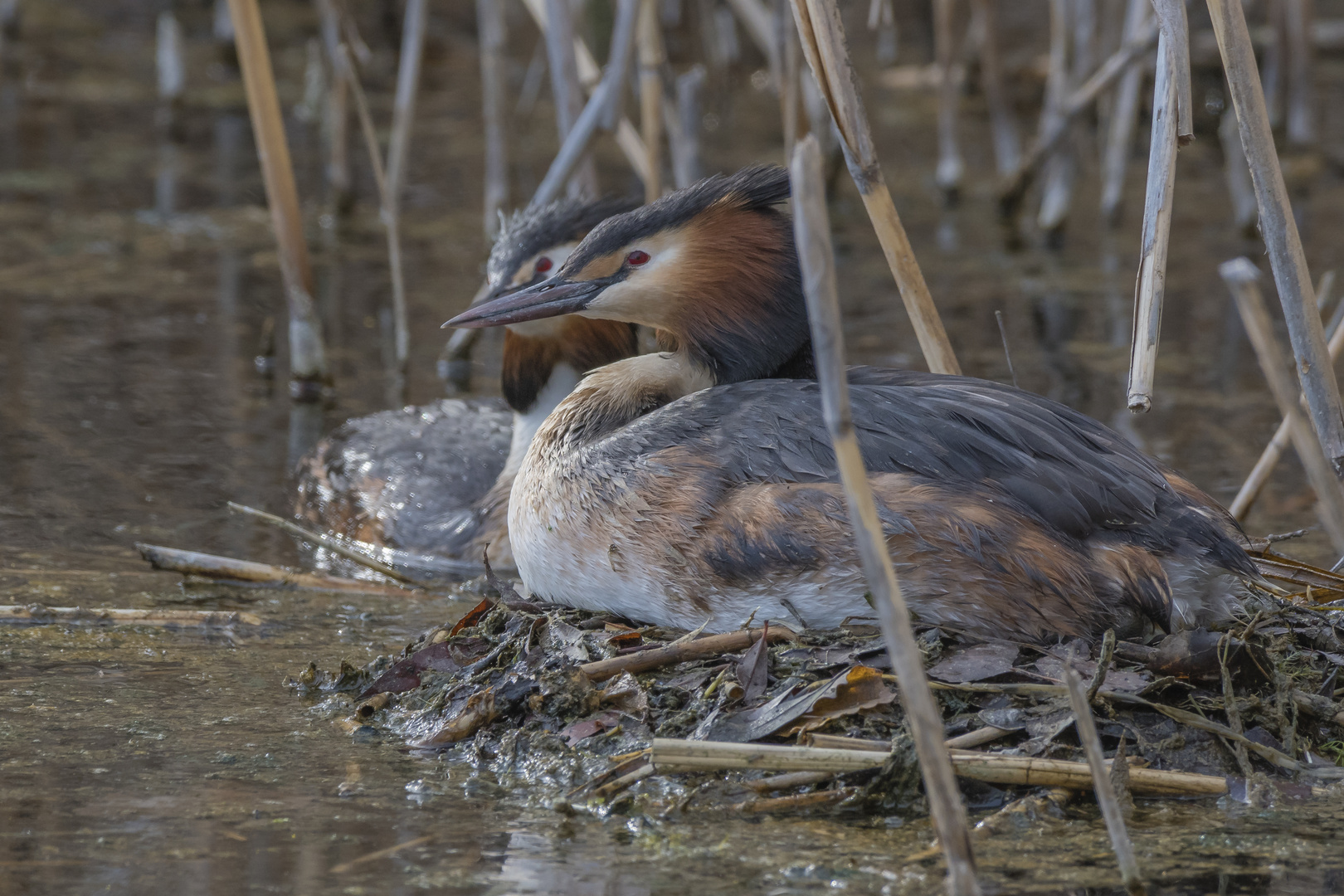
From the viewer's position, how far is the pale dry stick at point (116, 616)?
4578 millimetres

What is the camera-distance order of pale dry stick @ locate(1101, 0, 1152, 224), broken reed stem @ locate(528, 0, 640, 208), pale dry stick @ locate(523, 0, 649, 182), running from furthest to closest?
pale dry stick @ locate(1101, 0, 1152, 224) → pale dry stick @ locate(523, 0, 649, 182) → broken reed stem @ locate(528, 0, 640, 208)

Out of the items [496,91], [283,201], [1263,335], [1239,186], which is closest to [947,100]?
[1239,186]

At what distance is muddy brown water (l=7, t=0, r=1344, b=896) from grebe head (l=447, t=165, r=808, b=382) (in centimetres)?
117

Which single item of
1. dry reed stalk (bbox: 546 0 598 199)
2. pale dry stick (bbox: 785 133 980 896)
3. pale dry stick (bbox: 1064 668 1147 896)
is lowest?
pale dry stick (bbox: 1064 668 1147 896)

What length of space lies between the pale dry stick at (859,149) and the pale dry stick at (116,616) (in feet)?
6.75

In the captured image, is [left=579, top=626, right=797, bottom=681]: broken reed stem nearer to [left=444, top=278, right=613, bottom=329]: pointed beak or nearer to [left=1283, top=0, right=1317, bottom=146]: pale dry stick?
[left=444, top=278, right=613, bottom=329]: pointed beak

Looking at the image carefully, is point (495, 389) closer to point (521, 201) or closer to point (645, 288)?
point (521, 201)

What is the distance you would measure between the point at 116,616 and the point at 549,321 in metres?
1.95

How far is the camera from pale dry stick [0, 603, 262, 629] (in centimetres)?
458

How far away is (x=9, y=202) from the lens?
33.1ft

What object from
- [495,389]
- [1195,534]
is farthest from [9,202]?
[1195,534]

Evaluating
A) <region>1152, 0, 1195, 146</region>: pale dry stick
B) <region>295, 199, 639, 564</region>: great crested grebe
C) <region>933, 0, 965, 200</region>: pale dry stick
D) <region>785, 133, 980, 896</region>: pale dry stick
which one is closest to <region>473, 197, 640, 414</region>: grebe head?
<region>295, 199, 639, 564</region>: great crested grebe

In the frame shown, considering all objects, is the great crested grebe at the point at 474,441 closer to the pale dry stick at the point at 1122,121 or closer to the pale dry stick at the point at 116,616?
the pale dry stick at the point at 116,616

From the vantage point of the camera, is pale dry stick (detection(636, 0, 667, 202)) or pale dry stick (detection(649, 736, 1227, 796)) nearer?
pale dry stick (detection(649, 736, 1227, 796))
